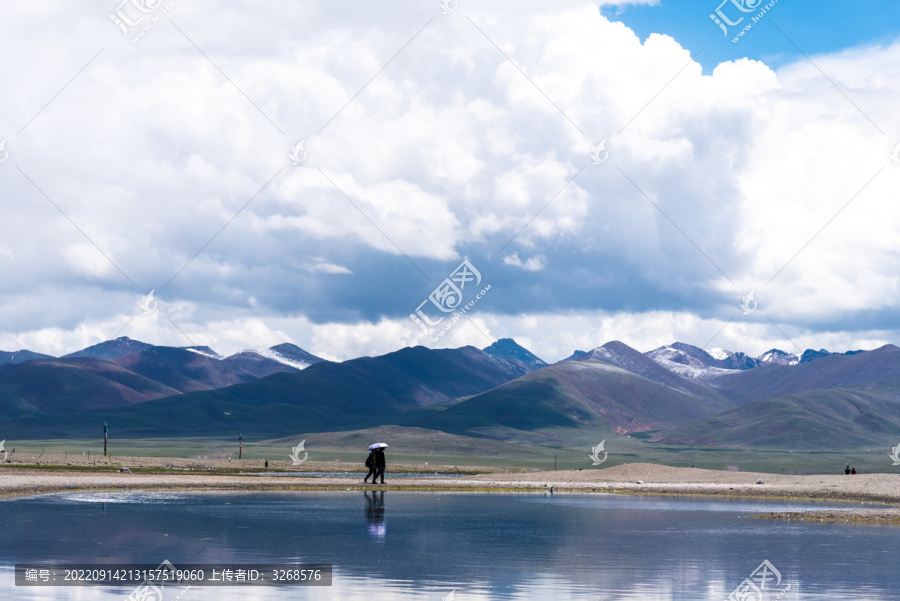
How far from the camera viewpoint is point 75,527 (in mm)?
37281

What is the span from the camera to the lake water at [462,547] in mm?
25547

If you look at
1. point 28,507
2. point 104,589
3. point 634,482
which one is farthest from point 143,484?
point 104,589

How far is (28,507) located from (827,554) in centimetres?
3513
